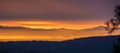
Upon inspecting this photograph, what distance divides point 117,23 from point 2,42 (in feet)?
406

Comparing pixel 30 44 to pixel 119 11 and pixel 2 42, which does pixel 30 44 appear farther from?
pixel 119 11

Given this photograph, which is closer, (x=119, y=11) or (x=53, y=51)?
(x=119, y=11)

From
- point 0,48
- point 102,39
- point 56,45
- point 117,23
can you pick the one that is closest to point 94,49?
point 102,39

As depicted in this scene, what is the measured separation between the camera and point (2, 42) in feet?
607

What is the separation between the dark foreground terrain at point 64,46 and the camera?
147000mm

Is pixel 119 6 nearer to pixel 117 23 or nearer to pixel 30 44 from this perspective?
pixel 117 23

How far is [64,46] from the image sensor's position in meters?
166

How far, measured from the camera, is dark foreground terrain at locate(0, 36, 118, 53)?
147000mm

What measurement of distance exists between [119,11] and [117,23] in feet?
4.98

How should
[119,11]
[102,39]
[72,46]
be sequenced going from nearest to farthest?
[119,11] → [102,39] → [72,46]

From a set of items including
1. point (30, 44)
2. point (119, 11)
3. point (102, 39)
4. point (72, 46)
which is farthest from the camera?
point (30, 44)

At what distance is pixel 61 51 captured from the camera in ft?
538

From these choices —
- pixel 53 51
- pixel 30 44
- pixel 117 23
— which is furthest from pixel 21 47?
pixel 117 23

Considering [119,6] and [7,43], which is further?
[7,43]
